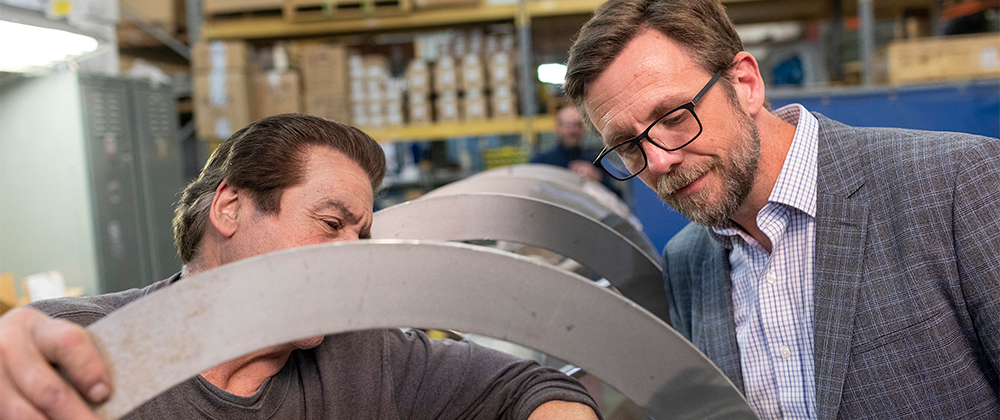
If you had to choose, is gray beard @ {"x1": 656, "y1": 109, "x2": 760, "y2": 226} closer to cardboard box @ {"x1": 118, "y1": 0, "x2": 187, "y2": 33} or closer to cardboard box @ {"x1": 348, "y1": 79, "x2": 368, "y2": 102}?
cardboard box @ {"x1": 348, "y1": 79, "x2": 368, "y2": 102}

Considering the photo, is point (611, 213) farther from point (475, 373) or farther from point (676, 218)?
point (676, 218)

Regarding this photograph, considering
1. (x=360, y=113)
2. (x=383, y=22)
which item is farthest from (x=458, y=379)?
(x=383, y=22)

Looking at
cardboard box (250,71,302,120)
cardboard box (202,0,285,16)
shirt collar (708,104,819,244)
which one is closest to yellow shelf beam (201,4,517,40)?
cardboard box (202,0,285,16)

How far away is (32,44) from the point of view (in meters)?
2.80

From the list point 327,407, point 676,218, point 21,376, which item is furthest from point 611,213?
point 676,218

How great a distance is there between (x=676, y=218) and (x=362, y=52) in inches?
Result: 126

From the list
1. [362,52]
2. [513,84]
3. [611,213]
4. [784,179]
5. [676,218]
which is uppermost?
[362,52]

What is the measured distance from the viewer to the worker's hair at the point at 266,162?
1.01 meters

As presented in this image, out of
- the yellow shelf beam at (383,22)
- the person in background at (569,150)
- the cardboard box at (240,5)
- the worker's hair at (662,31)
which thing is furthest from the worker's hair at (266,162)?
the cardboard box at (240,5)

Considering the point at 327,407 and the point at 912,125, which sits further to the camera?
the point at 912,125

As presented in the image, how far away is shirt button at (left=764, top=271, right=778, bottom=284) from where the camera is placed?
116 centimetres

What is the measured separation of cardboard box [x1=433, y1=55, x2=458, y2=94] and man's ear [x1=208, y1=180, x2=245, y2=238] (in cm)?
366

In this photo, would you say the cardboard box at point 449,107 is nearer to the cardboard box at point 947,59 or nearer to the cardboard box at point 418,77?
the cardboard box at point 418,77

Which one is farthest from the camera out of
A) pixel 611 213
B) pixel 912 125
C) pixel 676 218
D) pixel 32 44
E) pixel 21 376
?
pixel 676 218
